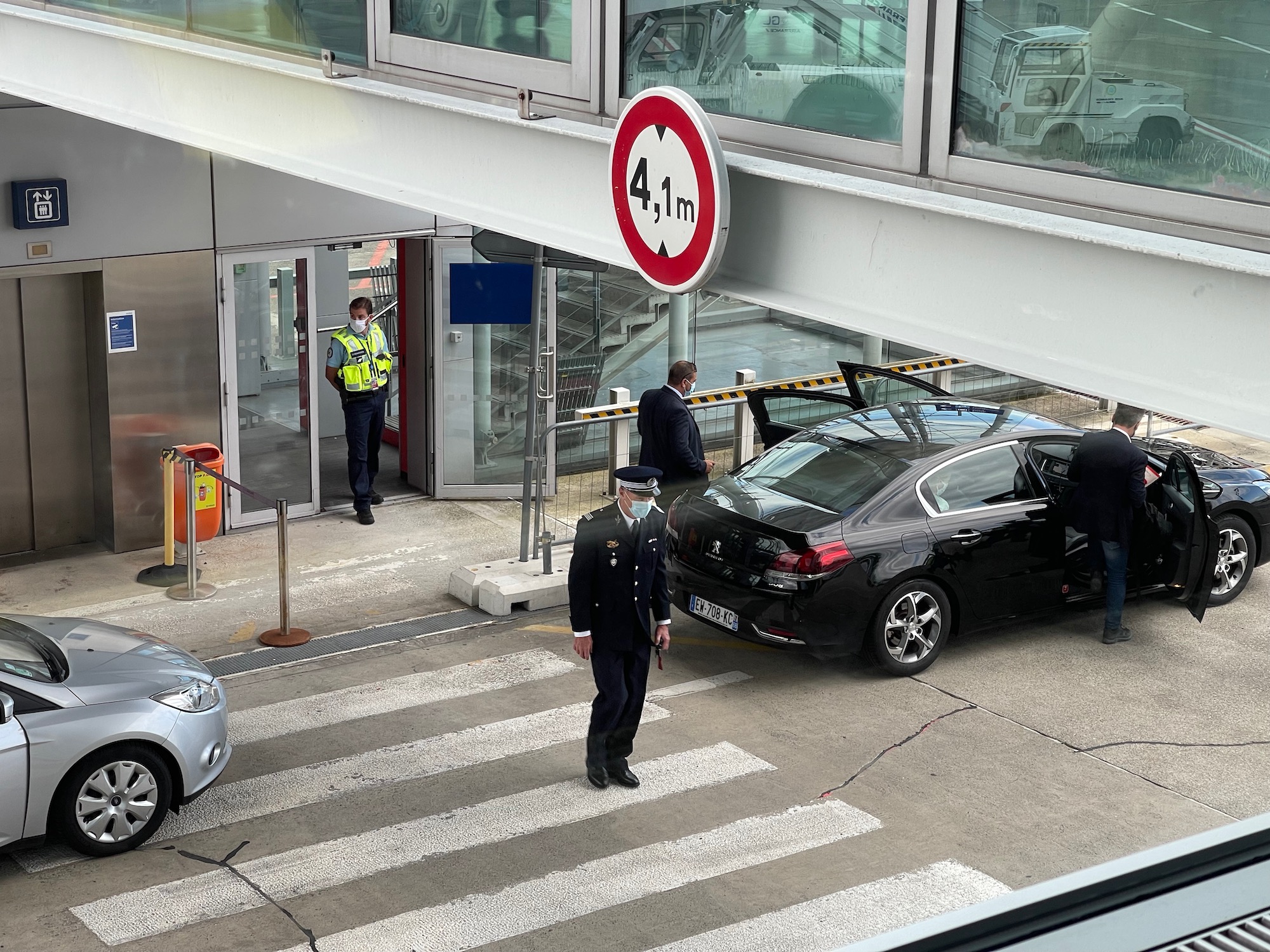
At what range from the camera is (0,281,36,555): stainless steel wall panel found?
11.5 m

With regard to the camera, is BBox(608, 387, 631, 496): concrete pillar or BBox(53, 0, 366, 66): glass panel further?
BBox(608, 387, 631, 496): concrete pillar

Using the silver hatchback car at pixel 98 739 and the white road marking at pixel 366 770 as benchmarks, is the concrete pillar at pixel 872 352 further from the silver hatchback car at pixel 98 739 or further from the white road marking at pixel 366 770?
the silver hatchback car at pixel 98 739

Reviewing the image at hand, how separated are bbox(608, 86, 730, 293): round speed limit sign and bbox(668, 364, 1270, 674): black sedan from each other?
13.0ft

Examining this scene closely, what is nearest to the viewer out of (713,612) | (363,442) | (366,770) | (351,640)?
(366,770)

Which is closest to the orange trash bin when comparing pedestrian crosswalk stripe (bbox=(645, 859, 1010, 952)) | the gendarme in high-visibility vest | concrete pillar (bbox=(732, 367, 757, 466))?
the gendarme in high-visibility vest

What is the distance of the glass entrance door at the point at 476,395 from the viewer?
43.3 ft

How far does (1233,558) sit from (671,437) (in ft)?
14.6

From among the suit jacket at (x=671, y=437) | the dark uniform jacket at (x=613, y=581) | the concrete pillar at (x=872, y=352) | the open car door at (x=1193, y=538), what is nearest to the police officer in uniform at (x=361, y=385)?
the suit jacket at (x=671, y=437)

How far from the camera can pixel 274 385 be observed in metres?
13.0

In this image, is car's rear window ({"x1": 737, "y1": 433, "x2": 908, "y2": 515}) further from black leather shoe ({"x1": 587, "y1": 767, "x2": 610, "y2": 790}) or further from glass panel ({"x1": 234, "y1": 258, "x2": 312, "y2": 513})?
glass panel ({"x1": 234, "y1": 258, "x2": 312, "y2": 513})

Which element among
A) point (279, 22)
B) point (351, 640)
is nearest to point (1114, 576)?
point (351, 640)

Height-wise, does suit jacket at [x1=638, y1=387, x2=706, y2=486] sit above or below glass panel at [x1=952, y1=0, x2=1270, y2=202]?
below

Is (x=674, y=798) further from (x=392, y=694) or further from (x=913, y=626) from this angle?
(x=913, y=626)

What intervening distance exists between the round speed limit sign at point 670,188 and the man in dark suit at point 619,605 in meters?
2.46
